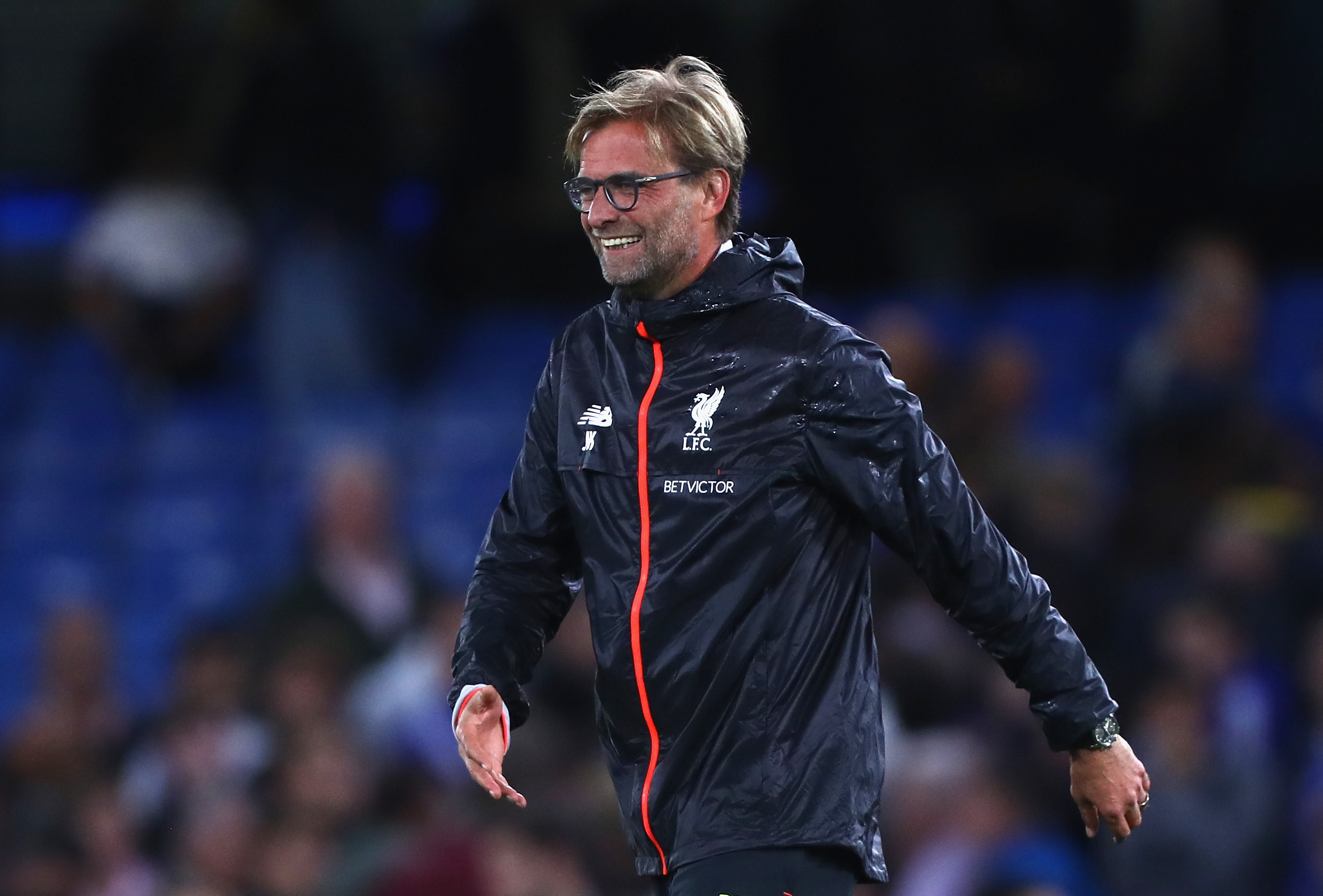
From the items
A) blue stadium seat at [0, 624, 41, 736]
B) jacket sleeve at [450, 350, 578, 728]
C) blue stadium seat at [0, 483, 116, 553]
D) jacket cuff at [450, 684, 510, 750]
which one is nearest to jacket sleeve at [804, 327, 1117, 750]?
jacket sleeve at [450, 350, 578, 728]

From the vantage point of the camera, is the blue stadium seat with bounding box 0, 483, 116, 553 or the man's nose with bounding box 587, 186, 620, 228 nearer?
the man's nose with bounding box 587, 186, 620, 228

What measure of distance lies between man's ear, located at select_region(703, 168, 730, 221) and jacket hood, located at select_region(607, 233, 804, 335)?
0.22 feet

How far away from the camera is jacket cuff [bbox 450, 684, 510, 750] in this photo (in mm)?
3133

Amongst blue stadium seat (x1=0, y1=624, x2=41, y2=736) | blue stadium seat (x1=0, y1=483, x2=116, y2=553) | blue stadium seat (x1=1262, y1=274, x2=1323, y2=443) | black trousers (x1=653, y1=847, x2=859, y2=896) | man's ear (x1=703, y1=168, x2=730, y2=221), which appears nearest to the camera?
black trousers (x1=653, y1=847, x2=859, y2=896)

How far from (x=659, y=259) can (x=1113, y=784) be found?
3.55ft

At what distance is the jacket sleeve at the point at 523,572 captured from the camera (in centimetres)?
324

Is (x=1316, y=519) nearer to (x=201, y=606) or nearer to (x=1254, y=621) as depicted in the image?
(x=1254, y=621)

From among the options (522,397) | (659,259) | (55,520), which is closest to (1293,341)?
(522,397)

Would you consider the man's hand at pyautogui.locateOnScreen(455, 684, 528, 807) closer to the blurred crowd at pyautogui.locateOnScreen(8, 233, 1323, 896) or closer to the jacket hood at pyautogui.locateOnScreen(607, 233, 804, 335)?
the jacket hood at pyautogui.locateOnScreen(607, 233, 804, 335)

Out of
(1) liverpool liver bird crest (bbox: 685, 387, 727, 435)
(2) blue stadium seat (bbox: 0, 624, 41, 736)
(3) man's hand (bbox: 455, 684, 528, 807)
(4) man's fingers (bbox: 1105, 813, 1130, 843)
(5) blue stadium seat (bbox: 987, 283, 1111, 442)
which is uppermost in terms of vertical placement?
(1) liverpool liver bird crest (bbox: 685, 387, 727, 435)

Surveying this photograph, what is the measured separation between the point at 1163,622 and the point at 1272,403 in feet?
4.78

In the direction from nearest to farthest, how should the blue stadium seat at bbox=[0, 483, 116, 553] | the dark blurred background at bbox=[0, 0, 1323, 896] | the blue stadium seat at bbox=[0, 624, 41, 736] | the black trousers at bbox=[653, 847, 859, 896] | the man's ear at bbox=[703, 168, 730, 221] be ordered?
the black trousers at bbox=[653, 847, 859, 896] → the man's ear at bbox=[703, 168, 730, 221] → the dark blurred background at bbox=[0, 0, 1323, 896] → the blue stadium seat at bbox=[0, 624, 41, 736] → the blue stadium seat at bbox=[0, 483, 116, 553]

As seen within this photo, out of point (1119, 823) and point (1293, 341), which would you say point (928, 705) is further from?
point (1119, 823)

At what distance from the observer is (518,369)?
9.03 m
